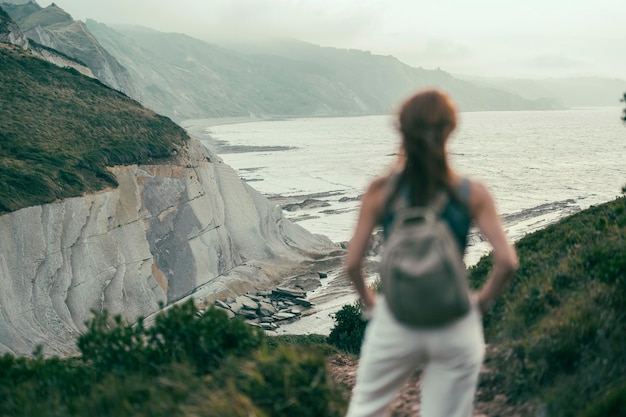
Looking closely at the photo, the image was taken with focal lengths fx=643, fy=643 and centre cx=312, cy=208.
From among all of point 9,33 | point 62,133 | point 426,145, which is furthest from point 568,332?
point 9,33

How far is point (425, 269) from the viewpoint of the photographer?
3.05 metres

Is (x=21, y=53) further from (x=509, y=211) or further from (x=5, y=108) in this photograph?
(x=509, y=211)

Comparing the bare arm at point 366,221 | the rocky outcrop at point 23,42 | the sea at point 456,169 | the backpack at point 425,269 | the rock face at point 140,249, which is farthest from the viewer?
the sea at point 456,169

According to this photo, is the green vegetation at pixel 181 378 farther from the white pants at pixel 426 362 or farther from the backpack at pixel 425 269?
the backpack at pixel 425 269

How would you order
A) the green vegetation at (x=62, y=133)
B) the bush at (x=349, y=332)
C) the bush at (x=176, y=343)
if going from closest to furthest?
the bush at (x=176, y=343), the bush at (x=349, y=332), the green vegetation at (x=62, y=133)

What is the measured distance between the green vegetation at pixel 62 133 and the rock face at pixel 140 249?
2.64ft

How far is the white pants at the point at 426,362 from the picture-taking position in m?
3.23

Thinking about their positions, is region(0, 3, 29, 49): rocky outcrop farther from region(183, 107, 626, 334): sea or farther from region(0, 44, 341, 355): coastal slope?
region(183, 107, 626, 334): sea

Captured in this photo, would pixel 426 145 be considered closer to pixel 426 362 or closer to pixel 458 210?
pixel 458 210

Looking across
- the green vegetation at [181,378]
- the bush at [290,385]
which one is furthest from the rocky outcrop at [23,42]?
the bush at [290,385]

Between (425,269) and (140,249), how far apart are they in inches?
1006

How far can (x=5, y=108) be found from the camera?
32.2 metres

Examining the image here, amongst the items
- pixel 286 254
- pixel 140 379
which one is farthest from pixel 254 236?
pixel 140 379

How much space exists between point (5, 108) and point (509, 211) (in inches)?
1422
